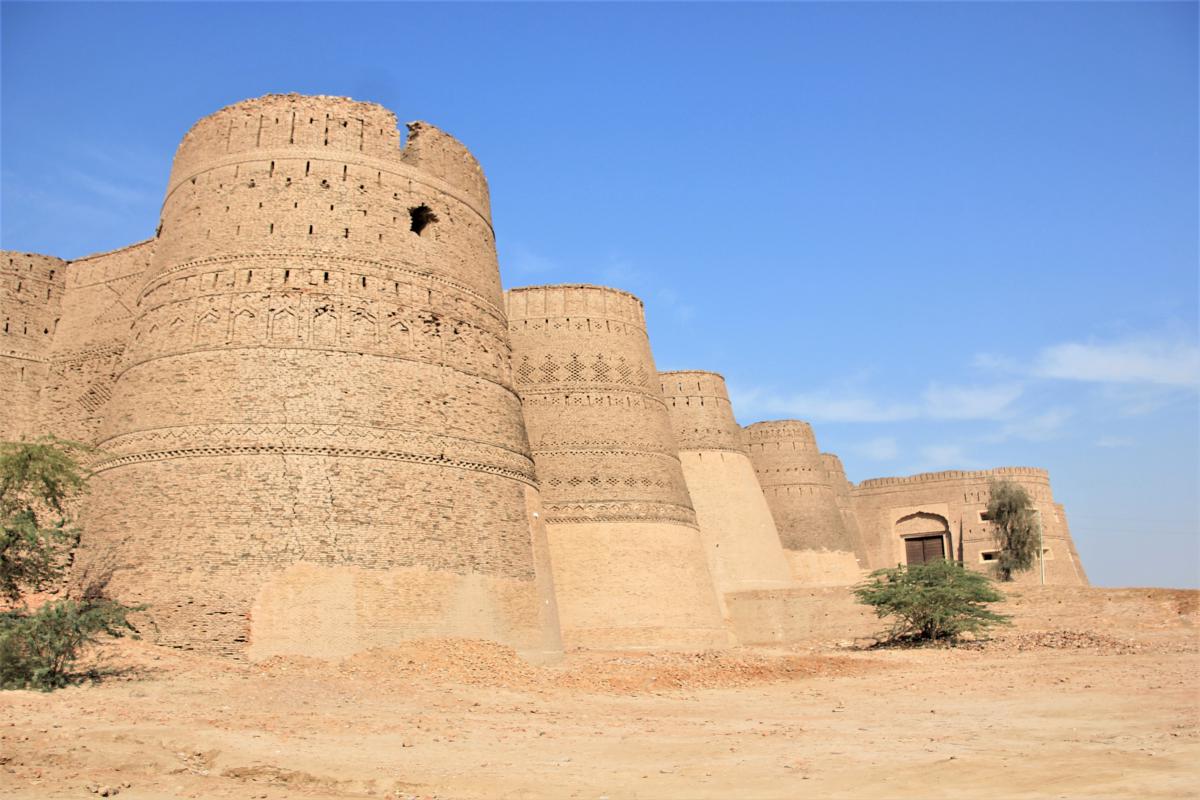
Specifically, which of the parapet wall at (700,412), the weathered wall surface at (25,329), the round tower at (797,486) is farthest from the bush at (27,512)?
the round tower at (797,486)

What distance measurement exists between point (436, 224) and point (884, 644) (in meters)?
12.4

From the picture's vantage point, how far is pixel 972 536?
1564 inches

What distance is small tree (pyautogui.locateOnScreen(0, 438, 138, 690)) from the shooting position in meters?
11.6

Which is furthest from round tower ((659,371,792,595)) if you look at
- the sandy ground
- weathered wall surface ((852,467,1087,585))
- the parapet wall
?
weathered wall surface ((852,467,1087,585))

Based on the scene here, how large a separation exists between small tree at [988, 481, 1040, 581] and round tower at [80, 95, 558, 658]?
25.9m

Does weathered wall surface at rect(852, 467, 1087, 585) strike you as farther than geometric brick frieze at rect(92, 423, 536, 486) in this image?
Yes

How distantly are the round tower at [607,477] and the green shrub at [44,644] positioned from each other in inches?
412

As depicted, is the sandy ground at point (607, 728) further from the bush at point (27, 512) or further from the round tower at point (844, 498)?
the round tower at point (844, 498)

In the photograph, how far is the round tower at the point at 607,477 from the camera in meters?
21.0

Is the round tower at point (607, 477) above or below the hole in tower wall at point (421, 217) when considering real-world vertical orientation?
below

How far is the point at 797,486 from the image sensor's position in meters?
34.5

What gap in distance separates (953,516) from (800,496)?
9.88 meters

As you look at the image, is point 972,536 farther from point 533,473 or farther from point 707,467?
point 533,473

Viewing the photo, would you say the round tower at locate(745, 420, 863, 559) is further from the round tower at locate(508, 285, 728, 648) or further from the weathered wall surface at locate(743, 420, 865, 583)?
the round tower at locate(508, 285, 728, 648)
